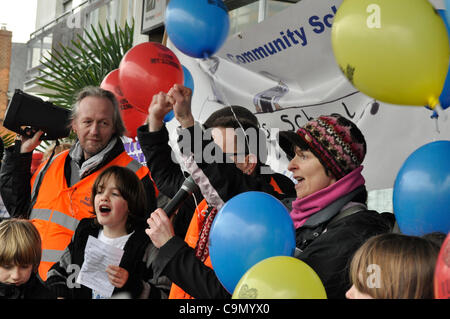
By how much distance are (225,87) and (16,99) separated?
1.46 m

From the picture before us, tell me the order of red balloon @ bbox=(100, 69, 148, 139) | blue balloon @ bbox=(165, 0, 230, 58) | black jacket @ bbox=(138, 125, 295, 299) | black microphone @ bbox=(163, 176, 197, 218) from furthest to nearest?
red balloon @ bbox=(100, 69, 148, 139) < blue balloon @ bbox=(165, 0, 230, 58) < black microphone @ bbox=(163, 176, 197, 218) < black jacket @ bbox=(138, 125, 295, 299)

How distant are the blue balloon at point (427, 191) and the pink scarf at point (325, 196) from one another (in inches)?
9.8

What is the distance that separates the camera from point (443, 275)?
4.25 ft

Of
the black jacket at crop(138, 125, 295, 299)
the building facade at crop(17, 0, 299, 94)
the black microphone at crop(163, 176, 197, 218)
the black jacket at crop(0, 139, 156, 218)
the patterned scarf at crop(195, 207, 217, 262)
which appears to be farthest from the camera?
the building facade at crop(17, 0, 299, 94)

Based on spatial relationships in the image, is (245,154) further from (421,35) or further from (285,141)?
(421,35)

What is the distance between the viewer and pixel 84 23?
12930 mm

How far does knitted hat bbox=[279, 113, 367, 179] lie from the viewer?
2143mm

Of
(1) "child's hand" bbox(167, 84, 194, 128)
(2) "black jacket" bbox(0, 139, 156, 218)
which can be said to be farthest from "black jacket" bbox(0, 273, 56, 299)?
(1) "child's hand" bbox(167, 84, 194, 128)

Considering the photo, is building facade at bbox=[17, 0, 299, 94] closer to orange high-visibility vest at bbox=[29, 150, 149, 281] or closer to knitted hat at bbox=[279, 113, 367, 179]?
orange high-visibility vest at bbox=[29, 150, 149, 281]

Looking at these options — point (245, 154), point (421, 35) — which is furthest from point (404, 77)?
point (245, 154)

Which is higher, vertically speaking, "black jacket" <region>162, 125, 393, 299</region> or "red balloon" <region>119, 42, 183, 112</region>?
"red balloon" <region>119, 42, 183, 112</region>

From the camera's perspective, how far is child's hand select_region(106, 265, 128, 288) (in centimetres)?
250

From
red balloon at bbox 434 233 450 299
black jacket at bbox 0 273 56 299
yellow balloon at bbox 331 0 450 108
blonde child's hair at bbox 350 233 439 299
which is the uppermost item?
yellow balloon at bbox 331 0 450 108

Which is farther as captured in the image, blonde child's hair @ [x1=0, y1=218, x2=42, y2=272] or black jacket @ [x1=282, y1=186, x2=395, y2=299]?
blonde child's hair @ [x1=0, y1=218, x2=42, y2=272]
